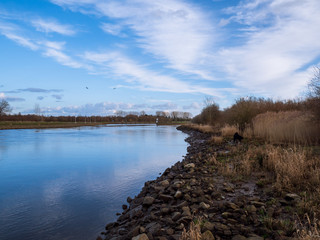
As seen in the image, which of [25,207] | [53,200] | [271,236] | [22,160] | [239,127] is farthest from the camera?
[239,127]

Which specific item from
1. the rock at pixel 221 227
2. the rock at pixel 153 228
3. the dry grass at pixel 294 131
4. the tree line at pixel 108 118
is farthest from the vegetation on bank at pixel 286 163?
the tree line at pixel 108 118

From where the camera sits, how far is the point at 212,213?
14.3ft

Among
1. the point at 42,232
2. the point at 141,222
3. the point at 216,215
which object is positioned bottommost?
the point at 42,232

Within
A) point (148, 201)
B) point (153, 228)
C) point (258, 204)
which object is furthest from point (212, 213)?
point (148, 201)

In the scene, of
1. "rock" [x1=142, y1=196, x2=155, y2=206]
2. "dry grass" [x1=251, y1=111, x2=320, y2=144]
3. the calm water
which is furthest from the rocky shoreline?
"dry grass" [x1=251, y1=111, x2=320, y2=144]

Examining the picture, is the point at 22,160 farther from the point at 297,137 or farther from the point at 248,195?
the point at 297,137

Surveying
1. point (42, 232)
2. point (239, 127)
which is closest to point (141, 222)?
point (42, 232)

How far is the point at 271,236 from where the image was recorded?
10.8ft

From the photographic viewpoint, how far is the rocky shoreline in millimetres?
3521

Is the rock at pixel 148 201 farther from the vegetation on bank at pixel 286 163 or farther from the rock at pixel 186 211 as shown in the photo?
the vegetation on bank at pixel 286 163

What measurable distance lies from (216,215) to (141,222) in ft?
5.14

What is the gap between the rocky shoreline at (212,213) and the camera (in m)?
3.52

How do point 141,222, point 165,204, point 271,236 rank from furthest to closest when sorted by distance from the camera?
point 165,204, point 141,222, point 271,236

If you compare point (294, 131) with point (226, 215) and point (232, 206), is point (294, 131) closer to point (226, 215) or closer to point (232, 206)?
point (232, 206)
